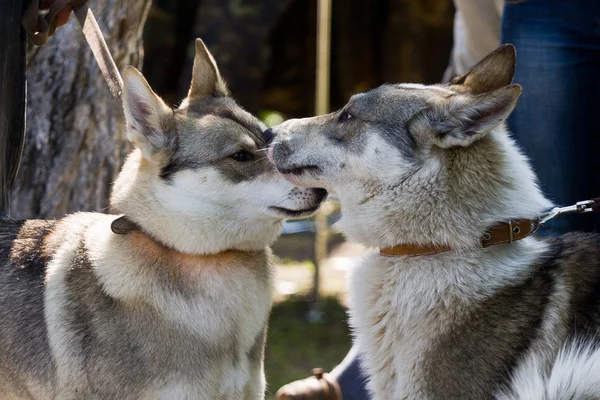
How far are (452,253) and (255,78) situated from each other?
19.2 feet

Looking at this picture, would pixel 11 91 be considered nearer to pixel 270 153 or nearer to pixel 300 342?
pixel 270 153

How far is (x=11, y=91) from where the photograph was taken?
3535mm

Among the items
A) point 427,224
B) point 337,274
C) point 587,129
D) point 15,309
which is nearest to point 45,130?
point 15,309

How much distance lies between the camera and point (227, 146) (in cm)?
319

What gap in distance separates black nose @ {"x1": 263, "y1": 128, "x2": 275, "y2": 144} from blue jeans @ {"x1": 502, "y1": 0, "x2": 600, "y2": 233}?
51.7 inches

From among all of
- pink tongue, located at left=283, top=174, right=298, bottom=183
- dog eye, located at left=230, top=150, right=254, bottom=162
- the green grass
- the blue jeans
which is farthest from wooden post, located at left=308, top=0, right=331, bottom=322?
pink tongue, located at left=283, top=174, right=298, bottom=183

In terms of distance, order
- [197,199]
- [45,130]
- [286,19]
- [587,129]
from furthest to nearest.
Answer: [286,19] < [45,130] < [587,129] < [197,199]

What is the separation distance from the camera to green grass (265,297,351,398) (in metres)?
5.28

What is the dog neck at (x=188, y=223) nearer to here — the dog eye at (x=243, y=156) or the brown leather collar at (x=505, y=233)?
the dog eye at (x=243, y=156)

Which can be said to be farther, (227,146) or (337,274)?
(337,274)

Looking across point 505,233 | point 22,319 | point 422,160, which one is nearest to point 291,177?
point 422,160

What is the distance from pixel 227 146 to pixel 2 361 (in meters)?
1.23

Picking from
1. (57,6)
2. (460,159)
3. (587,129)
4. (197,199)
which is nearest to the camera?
(460,159)

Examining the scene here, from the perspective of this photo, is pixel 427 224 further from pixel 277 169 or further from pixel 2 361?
pixel 2 361
